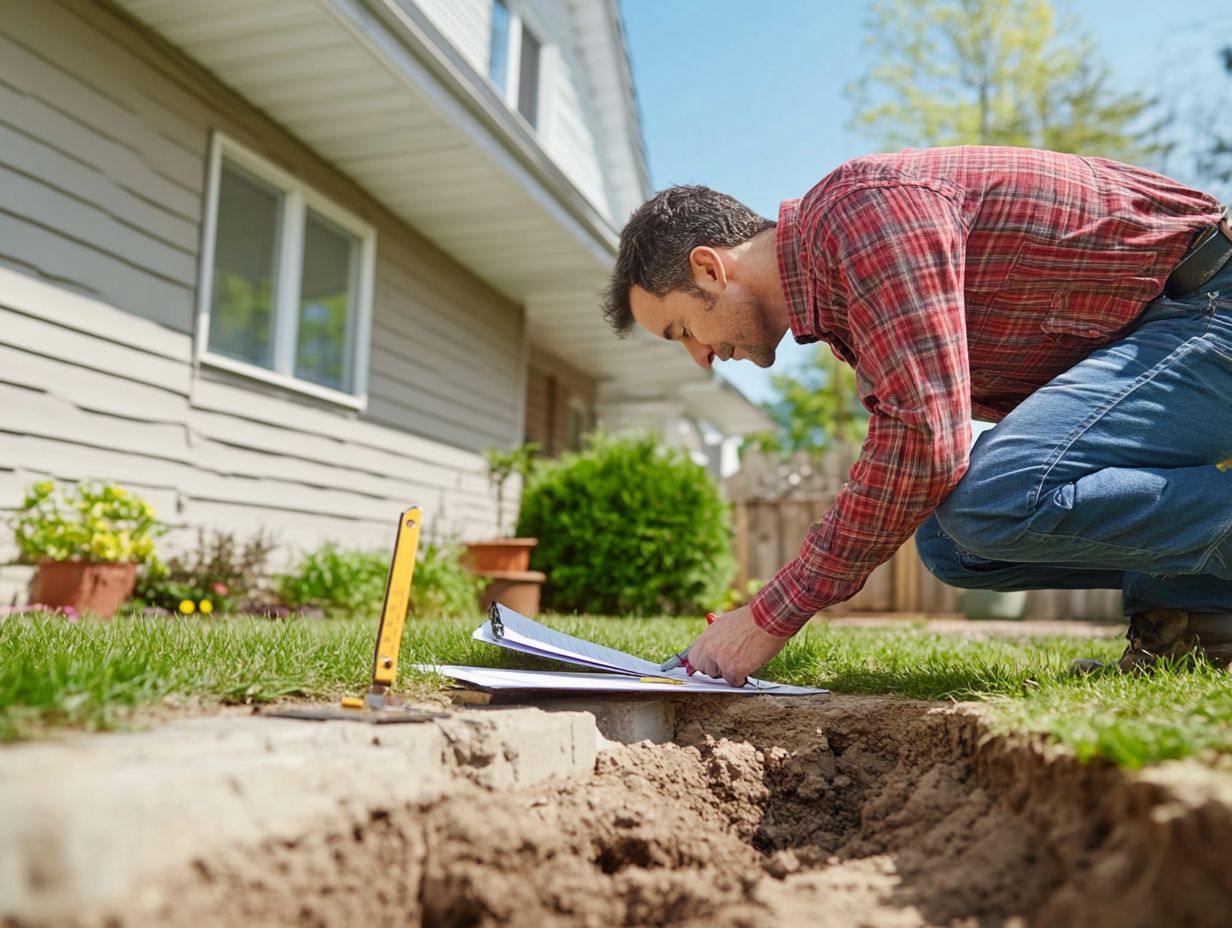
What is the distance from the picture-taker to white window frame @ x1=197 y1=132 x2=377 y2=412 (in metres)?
4.73

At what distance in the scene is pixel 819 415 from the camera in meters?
29.1

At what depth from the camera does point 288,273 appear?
5324mm

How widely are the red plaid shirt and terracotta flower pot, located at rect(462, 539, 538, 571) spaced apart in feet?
12.1

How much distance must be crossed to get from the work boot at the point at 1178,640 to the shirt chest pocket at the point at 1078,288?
0.72 m

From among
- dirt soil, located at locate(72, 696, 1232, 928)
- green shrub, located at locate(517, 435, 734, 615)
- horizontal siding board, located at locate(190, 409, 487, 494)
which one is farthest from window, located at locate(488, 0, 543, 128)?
dirt soil, located at locate(72, 696, 1232, 928)

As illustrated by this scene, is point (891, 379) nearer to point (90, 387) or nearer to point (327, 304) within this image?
point (90, 387)

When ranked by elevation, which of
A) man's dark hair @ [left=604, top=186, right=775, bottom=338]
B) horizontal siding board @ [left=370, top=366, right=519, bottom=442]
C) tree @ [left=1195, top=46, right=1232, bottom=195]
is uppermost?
tree @ [left=1195, top=46, right=1232, bottom=195]

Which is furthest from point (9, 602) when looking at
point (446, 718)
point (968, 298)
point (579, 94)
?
point (579, 94)

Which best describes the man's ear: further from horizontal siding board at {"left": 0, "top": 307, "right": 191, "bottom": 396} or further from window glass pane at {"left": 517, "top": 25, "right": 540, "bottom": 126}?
window glass pane at {"left": 517, "top": 25, "right": 540, "bottom": 126}

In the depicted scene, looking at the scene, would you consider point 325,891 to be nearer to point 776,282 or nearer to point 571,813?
point 571,813

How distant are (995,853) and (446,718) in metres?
0.84

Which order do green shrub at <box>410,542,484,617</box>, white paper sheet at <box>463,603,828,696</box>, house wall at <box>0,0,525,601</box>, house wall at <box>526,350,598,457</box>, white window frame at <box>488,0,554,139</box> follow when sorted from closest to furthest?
white paper sheet at <box>463,603,828,696</box> → house wall at <box>0,0,525,601</box> → green shrub at <box>410,542,484,617</box> → white window frame at <box>488,0,554,139</box> → house wall at <box>526,350,598,457</box>

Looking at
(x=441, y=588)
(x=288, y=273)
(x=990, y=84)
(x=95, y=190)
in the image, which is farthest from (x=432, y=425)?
(x=990, y=84)

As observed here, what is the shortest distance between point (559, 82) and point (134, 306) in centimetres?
565
